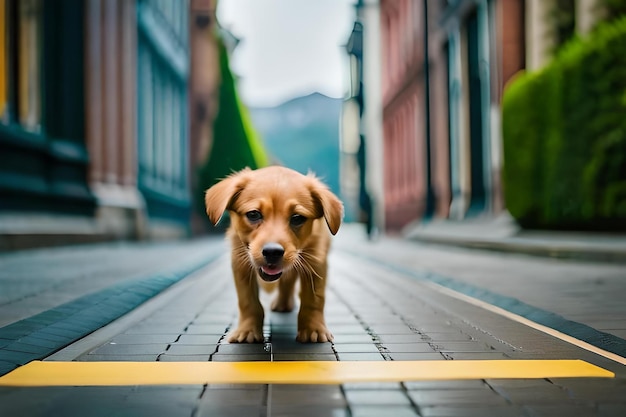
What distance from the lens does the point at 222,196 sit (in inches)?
152

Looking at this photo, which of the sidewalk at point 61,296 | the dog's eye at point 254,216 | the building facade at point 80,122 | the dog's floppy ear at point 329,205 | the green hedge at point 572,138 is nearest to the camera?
the sidewalk at point 61,296

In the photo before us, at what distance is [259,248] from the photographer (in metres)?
3.51

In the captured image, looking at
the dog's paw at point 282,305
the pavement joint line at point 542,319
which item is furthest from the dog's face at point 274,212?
the pavement joint line at point 542,319

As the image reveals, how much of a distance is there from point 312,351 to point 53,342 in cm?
133

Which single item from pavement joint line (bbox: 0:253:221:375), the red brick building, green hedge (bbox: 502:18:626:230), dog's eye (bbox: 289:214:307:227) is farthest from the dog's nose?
the red brick building

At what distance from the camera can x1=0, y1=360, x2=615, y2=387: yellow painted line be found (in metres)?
2.87

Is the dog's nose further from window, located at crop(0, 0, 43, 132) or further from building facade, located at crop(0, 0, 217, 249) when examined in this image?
window, located at crop(0, 0, 43, 132)

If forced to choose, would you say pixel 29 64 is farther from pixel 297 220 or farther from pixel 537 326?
pixel 537 326

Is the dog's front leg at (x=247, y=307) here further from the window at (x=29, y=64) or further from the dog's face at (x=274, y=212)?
the window at (x=29, y=64)

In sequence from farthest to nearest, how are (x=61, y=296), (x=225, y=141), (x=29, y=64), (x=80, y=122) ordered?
1. (x=225, y=141)
2. (x=80, y=122)
3. (x=29, y=64)
4. (x=61, y=296)

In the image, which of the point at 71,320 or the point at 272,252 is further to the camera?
the point at 71,320

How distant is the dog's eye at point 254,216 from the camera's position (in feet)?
12.2

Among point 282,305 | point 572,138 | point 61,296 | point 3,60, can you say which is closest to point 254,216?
point 282,305

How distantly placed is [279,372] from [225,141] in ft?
86.0
